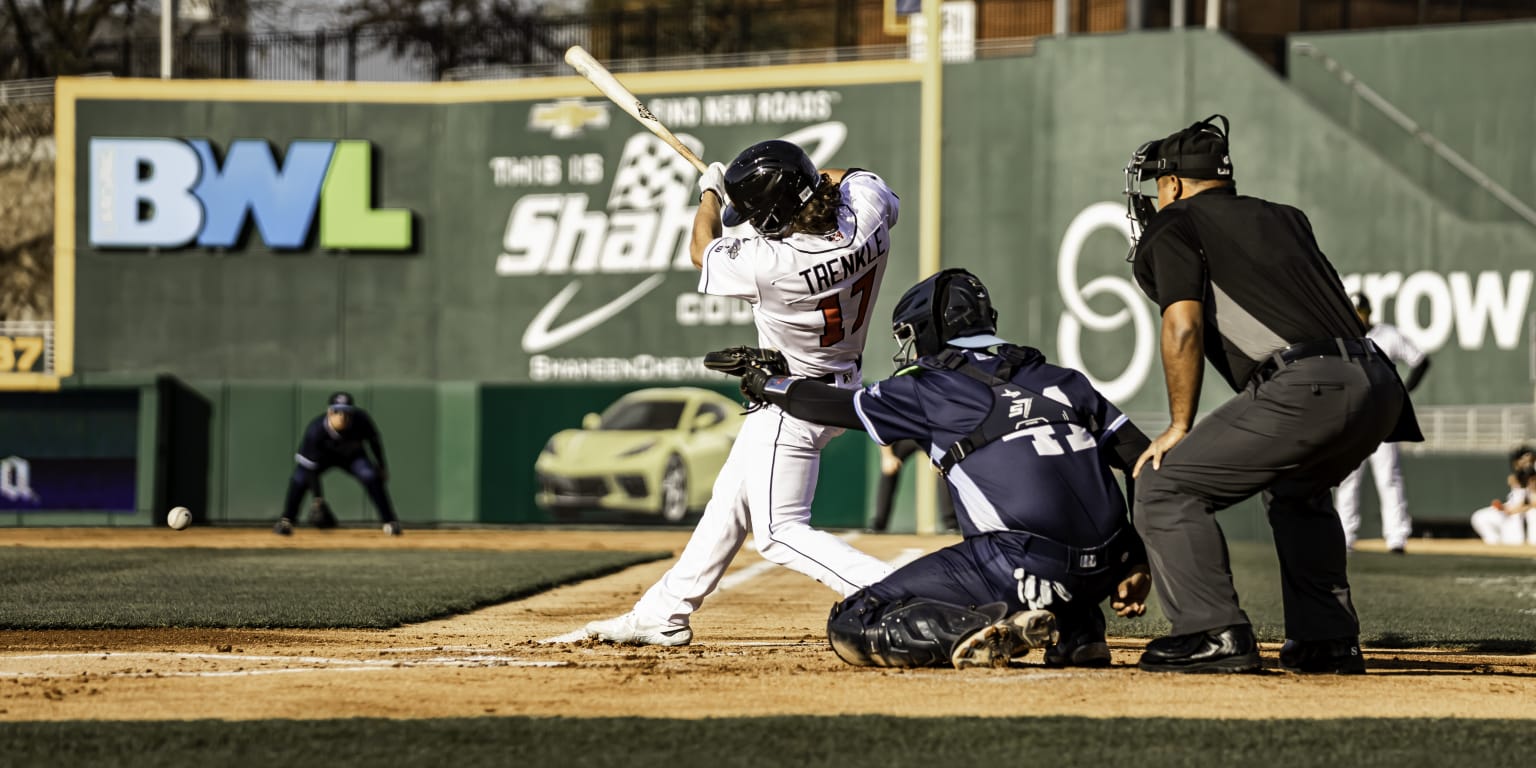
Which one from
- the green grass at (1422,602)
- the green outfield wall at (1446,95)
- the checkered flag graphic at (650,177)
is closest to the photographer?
the green grass at (1422,602)

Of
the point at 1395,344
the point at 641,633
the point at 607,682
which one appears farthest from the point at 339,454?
the point at 607,682

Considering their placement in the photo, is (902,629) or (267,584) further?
(267,584)

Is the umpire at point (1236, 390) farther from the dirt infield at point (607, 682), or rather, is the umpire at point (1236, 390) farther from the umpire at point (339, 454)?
the umpire at point (339, 454)

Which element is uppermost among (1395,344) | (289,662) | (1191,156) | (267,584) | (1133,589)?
(1191,156)

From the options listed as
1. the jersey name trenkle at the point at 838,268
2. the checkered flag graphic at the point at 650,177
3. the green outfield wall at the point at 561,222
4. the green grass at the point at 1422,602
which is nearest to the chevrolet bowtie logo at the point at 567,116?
the green outfield wall at the point at 561,222

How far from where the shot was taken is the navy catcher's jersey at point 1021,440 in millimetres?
6352

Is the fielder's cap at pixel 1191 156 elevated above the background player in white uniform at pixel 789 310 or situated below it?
above

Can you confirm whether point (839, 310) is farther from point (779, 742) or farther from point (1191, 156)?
point (779, 742)

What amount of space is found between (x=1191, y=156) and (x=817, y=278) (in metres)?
1.42

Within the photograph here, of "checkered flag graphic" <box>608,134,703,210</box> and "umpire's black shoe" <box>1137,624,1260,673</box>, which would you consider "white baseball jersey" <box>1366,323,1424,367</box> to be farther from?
"umpire's black shoe" <box>1137,624,1260,673</box>

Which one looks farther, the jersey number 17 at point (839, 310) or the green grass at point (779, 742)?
the jersey number 17 at point (839, 310)

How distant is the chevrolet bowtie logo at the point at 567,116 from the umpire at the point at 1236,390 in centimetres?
1753

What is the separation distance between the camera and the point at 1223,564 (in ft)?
20.8

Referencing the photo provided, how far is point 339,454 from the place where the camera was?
20406mm
